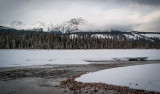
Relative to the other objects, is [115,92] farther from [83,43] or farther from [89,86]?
[83,43]

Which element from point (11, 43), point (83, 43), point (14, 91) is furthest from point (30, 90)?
point (83, 43)

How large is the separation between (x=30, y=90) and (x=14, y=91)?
1.27 meters

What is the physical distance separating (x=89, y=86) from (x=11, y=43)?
122m

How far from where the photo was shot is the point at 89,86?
15828mm

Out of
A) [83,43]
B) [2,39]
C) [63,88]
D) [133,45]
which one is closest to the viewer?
[63,88]

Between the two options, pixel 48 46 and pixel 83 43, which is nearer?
pixel 48 46

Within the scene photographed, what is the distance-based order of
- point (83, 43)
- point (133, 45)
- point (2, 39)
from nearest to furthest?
point (2, 39)
point (83, 43)
point (133, 45)

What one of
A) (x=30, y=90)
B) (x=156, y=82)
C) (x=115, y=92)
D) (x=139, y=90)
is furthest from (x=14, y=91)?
(x=156, y=82)

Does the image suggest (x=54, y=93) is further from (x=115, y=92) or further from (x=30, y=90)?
(x=115, y=92)

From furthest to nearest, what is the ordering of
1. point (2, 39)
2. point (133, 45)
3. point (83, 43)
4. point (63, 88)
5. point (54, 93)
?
point (133, 45) < point (83, 43) < point (2, 39) < point (63, 88) < point (54, 93)

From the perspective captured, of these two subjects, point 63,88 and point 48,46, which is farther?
point 48,46

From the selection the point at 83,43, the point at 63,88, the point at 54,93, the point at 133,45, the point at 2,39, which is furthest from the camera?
the point at 133,45

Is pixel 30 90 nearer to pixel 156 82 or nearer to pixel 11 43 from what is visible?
pixel 156 82

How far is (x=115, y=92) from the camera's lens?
13.8 m
